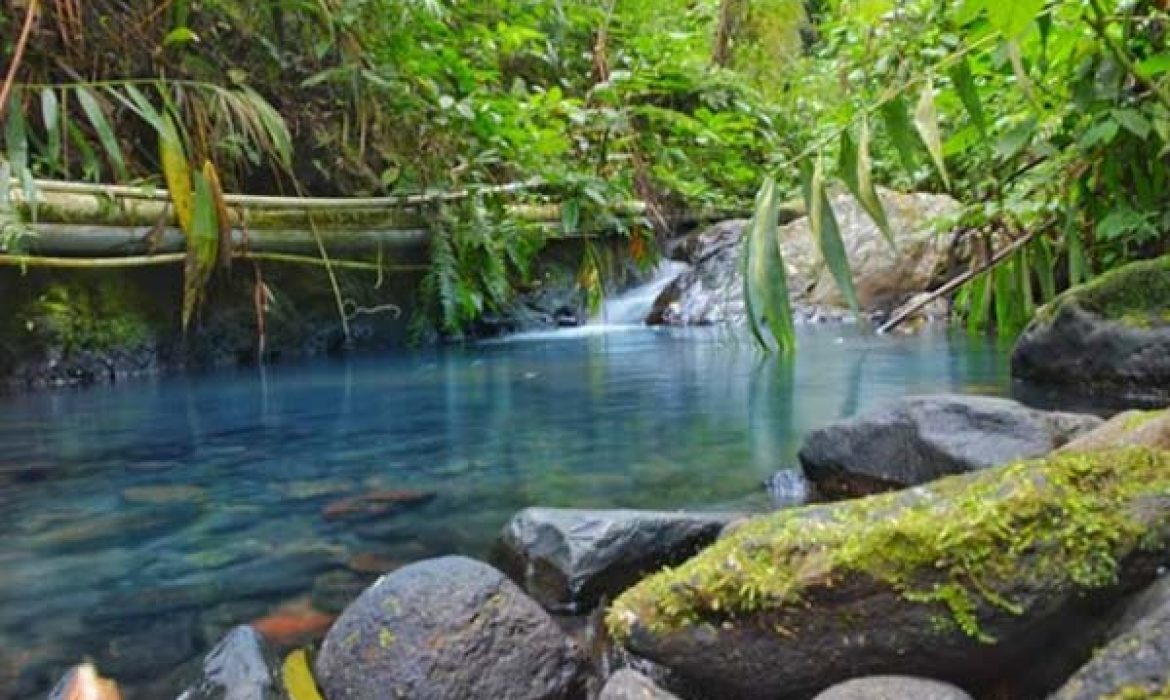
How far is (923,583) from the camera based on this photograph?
1369mm

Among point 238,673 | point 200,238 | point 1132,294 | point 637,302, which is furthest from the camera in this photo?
point 637,302

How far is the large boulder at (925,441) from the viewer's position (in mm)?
2576

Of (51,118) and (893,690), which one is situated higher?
(51,118)

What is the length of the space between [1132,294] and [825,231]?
2737mm

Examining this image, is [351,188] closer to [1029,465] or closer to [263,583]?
[263,583]

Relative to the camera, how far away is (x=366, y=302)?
25.1ft

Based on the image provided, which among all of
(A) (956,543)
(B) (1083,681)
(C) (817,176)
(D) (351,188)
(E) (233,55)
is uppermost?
(E) (233,55)

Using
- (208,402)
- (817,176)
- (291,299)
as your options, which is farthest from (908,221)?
(817,176)

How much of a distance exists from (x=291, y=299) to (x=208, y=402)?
222 centimetres

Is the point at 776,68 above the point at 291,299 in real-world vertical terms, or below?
above

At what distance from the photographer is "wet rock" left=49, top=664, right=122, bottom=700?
133cm

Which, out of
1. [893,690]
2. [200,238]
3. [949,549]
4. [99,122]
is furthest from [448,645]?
[200,238]

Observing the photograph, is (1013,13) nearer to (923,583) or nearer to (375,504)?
(923,583)

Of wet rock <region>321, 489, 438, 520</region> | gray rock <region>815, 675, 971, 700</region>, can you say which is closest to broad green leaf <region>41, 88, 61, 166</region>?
wet rock <region>321, 489, 438, 520</region>
